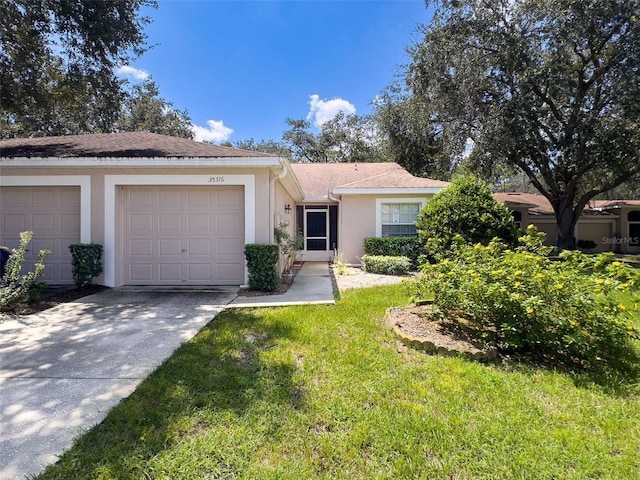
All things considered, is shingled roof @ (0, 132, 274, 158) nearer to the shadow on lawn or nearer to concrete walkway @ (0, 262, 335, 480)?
concrete walkway @ (0, 262, 335, 480)

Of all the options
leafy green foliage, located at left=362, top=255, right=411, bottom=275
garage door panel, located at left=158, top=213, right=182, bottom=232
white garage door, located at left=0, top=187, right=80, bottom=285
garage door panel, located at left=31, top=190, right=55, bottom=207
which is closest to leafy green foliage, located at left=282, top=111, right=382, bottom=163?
leafy green foliage, located at left=362, top=255, right=411, bottom=275

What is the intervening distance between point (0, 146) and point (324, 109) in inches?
978

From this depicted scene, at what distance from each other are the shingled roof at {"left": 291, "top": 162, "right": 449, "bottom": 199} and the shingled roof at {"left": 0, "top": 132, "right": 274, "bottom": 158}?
206 inches

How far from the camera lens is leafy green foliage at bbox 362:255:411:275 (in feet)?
32.9

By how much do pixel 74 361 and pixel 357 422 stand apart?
11.4 feet

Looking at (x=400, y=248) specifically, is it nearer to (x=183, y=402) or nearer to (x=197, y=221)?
(x=197, y=221)

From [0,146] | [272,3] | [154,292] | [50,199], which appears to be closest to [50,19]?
[0,146]

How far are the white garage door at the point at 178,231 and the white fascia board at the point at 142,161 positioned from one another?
0.80 meters

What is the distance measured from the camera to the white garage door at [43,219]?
25.4 ft

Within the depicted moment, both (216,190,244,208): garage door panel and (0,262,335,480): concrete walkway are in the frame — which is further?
(216,190,244,208): garage door panel

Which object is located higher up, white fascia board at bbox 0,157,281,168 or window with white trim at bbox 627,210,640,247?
white fascia board at bbox 0,157,281,168

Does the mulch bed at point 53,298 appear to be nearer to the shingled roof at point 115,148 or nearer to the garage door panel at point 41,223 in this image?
the garage door panel at point 41,223

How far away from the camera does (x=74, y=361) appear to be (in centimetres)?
372

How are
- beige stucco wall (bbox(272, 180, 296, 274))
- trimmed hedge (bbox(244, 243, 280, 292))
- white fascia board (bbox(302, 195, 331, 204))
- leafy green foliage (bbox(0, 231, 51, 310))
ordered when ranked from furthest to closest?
1. white fascia board (bbox(302, 195, 331, 204))
2. beige stucco wall (bbox(272, 180, 296, 274))
3. trimmed hedge (bbox(244, 243, 280, 292))
4. leafy green foliage (bbox(0, 231, 51, 310))
